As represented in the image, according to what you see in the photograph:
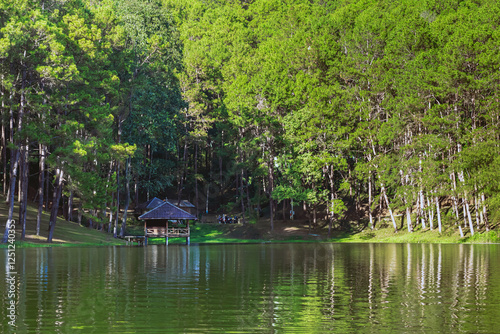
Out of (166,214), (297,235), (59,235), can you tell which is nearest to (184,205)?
(166,214)

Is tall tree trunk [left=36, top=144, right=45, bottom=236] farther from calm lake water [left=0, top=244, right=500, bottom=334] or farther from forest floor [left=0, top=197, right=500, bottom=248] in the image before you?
calm lake water [left=0, top=244, right=500, bottom=334]

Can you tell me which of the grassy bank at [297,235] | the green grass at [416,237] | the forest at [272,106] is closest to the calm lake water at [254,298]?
the forest at [272,106]

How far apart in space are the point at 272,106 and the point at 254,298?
47295 millimetres

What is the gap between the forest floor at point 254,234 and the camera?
156 feet

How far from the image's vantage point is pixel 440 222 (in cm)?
5294

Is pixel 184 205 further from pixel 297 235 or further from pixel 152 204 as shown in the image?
pixel 297 235

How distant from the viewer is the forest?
45781 millimetres

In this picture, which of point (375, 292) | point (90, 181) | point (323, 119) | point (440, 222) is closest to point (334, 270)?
point (375, 292)

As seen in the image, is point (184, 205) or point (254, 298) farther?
point (184, 205)

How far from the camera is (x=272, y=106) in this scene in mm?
63000

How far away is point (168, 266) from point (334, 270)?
7.84m

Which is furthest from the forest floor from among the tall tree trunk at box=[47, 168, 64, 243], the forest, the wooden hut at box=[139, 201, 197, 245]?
the wooden hut at box=[139, 201, 197, 245]

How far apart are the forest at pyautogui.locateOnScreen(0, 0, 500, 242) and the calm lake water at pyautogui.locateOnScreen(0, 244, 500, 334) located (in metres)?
20.5

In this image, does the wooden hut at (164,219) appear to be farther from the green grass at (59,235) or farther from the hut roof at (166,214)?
the green grass at (59,235)
